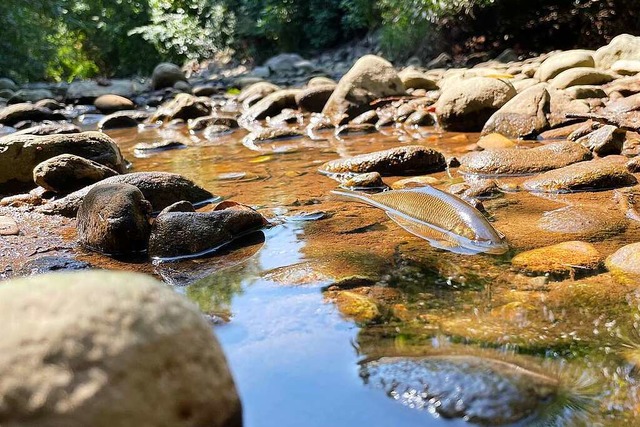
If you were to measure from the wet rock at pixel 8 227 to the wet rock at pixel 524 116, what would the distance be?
4.33 meters

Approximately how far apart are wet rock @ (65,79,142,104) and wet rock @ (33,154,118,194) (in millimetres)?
10180

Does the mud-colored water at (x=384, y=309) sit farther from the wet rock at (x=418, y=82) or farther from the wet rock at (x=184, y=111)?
the wet rock at (x=184, y=111)

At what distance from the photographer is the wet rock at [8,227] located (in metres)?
3.65

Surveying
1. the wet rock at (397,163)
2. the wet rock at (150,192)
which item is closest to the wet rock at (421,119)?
the wet rock at (397,163)

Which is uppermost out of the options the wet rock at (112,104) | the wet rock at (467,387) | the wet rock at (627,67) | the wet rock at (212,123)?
the wet rock at (627,67)

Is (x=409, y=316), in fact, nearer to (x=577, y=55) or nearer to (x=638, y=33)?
(x=577, y=55)

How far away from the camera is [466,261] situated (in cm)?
283

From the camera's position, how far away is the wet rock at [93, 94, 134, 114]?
1280 centimetres

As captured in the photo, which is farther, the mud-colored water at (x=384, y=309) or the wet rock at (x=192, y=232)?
the wet rock at (x=192, y=232)

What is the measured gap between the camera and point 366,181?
4516 mm

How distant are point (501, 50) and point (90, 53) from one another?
1648 cm

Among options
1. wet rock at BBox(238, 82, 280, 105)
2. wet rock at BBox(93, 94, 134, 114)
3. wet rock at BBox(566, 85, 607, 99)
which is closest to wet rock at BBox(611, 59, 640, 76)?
wet rock at BBox(566, 85, 607, 99)

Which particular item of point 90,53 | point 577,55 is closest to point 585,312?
point 577,55

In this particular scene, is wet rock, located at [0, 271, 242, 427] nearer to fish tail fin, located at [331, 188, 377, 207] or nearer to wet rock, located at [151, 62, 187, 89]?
fish tail fin, located at [331, 188, 377, 207]
